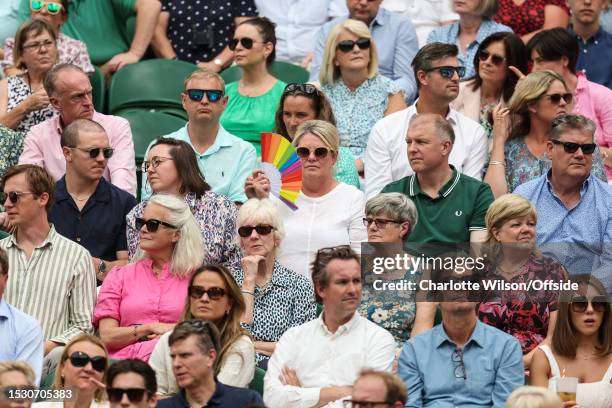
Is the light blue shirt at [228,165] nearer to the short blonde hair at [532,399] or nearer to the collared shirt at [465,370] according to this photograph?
the collared shirt at [465,370]

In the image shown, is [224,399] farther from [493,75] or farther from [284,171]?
[493,75]

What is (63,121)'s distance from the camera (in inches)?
410

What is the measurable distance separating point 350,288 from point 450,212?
1.38 m

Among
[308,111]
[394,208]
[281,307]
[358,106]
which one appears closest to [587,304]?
[394,208]

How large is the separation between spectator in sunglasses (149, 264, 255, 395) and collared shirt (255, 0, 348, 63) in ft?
14.2

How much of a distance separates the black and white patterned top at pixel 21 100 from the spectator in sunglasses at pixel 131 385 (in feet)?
12.4

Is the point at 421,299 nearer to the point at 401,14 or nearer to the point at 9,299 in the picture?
the point at 9,299

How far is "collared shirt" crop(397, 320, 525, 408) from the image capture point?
7.98m

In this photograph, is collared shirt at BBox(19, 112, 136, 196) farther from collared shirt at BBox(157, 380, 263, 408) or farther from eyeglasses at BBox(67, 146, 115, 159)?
collared shirt at BBox(157, 380, 263, 408)

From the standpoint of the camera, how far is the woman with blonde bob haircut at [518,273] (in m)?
8.56

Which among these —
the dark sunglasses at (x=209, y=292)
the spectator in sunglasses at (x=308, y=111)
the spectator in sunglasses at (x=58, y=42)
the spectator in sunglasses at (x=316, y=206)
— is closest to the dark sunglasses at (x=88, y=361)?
the dark sunglasses at (x=209, y=292)

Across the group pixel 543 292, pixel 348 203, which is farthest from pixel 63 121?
pixel 543 292

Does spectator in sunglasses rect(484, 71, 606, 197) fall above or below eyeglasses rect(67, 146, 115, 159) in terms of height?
above

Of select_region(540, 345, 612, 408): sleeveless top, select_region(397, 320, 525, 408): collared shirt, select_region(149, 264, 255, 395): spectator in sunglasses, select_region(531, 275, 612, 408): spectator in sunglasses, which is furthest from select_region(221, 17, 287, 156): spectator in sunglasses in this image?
select_region(540, 345, 612, 408): sleeveless top
